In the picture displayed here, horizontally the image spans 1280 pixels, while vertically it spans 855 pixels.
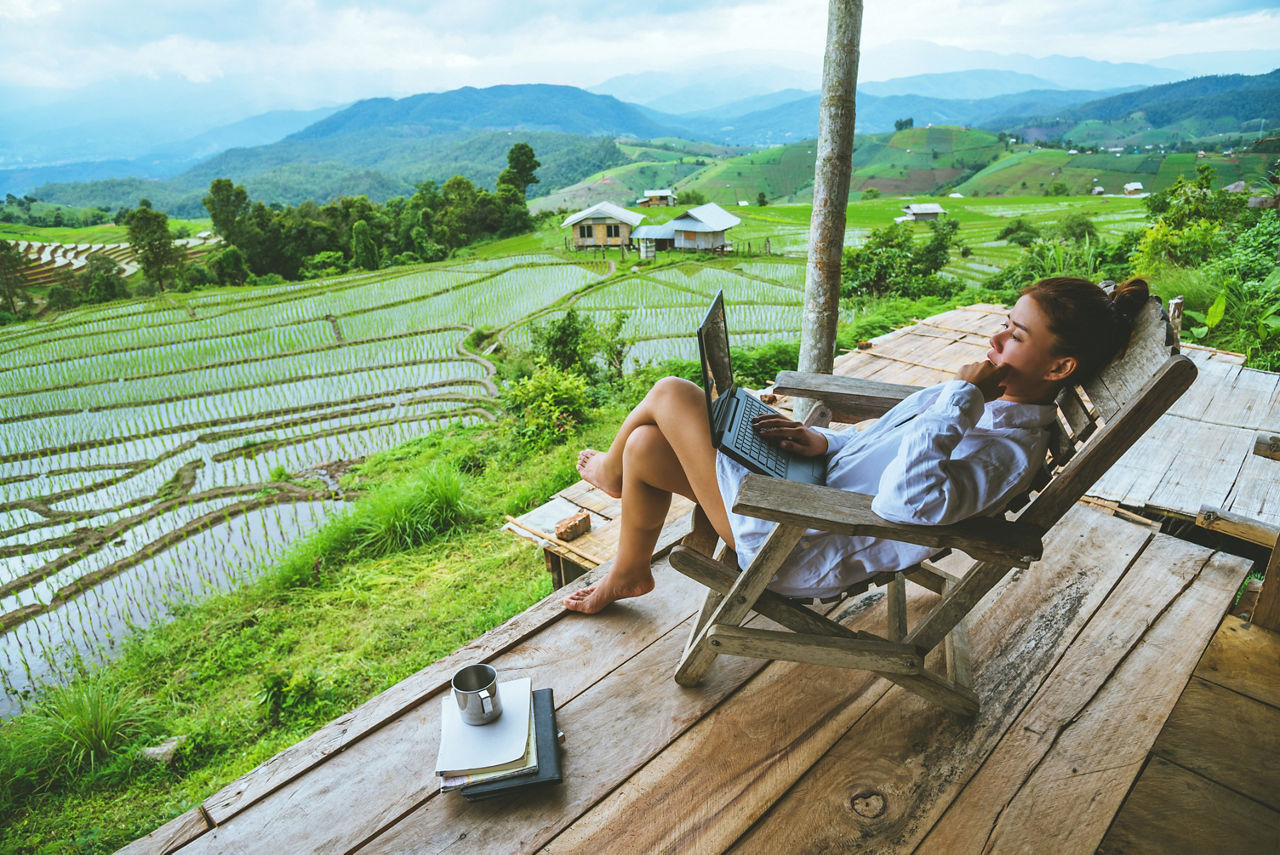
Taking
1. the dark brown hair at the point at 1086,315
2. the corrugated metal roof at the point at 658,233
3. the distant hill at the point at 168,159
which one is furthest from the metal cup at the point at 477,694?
the distant hill at the point at 168,159

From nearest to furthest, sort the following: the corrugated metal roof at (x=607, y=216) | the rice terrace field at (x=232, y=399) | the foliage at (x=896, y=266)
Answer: the rice terrace field at (x=232, y=399) < the foliage at (x=896, y=266) < the corrugated metal roof at (x=607, y=216)

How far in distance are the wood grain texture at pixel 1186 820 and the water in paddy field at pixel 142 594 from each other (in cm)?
406

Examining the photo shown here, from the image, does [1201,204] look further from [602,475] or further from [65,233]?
[65,233]

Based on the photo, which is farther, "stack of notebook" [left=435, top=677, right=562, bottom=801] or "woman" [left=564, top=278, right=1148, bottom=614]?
"stack of notebook" [left=435, top=677, right=562, bottom=801]

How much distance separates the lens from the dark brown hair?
1087 mm

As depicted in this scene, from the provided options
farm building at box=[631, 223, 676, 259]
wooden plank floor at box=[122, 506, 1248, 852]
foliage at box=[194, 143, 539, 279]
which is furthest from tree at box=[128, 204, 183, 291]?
wooden plank floor at box=[122, 506, 1248, 852]

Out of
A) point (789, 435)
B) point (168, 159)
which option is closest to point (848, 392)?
point (789, 435)

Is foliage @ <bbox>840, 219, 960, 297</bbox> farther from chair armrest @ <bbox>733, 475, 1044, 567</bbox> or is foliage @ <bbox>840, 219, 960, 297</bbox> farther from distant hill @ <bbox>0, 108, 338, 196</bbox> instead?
distant hill @ <bbox>0, 108, 338, 196</bbox>

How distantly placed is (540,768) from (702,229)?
1053 centimetres

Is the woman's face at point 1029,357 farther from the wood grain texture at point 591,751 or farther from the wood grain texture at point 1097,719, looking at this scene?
the wood grain texture at point 591,751

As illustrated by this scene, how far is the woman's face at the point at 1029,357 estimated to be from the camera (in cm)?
111

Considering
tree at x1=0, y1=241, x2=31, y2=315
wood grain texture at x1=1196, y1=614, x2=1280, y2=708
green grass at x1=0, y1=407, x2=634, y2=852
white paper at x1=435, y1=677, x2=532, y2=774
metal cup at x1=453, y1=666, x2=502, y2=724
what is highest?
tree at x1=0, y1=241, x2=31, y2=315

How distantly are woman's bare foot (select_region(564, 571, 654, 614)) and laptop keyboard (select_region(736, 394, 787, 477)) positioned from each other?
540 millimetres

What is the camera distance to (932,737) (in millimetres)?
1353
